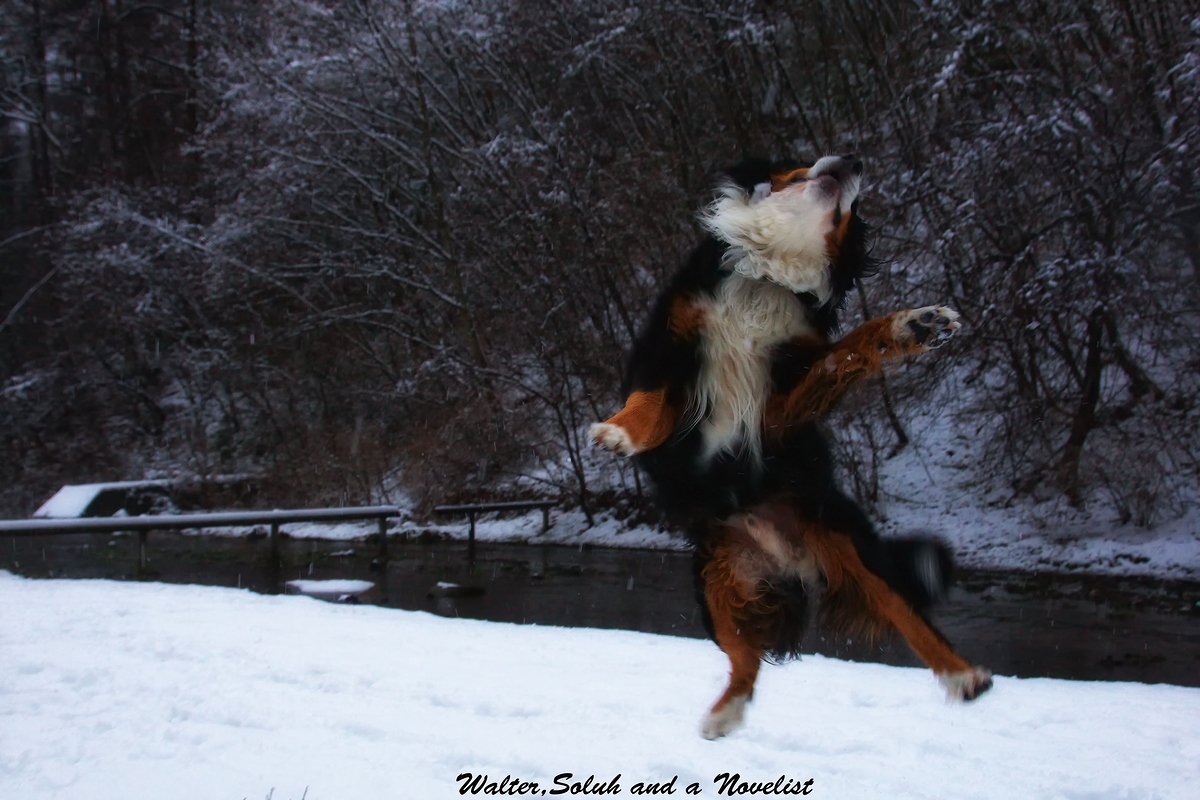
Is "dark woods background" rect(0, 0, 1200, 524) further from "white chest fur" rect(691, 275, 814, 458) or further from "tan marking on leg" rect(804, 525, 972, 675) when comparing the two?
"tan marking on leg" rect(804, 525, 972, 675)

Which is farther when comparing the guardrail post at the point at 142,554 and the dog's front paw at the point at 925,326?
the guardrail post at the point at 142,554

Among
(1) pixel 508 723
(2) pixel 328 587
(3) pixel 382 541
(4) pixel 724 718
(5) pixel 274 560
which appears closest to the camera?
(4) pixel 724 718

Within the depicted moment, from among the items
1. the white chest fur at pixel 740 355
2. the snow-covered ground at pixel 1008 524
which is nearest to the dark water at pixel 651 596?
the snow-covered ground at pixel 1008 524

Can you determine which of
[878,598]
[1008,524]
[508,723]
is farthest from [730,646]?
[1008,524]

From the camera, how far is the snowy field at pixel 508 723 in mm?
3246

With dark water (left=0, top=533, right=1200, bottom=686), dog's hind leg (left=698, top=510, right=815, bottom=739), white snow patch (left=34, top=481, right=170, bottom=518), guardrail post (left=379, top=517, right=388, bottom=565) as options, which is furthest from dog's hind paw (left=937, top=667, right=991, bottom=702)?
white snow patch (left=34, top=481, right=170, bottom=518)

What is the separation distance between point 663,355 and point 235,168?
840 inches

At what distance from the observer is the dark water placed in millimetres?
7043

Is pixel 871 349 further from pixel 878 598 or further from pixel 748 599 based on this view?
pixel 748 599

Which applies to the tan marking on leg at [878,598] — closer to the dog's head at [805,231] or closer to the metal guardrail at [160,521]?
the dog's head at [805,231]

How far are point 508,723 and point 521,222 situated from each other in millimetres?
11017

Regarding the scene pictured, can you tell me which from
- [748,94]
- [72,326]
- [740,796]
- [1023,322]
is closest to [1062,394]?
[1023,322]

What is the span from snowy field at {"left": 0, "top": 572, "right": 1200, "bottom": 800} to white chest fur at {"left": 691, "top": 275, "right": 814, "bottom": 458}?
2.65 ft

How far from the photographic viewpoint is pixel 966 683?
1943 mm
